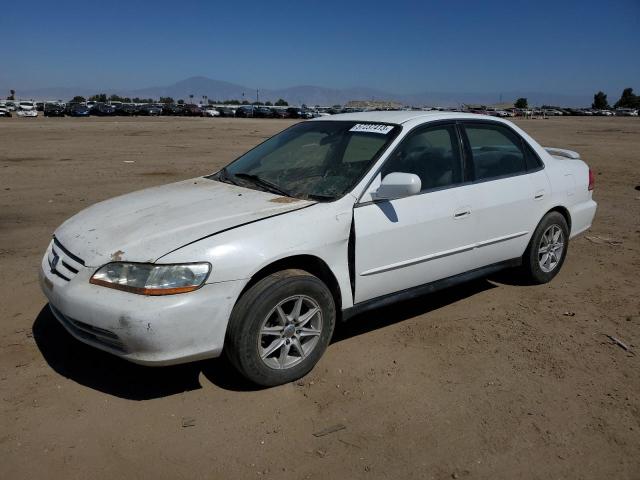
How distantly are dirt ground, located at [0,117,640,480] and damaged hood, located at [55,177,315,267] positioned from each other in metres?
0.85

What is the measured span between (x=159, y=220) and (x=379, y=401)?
1724mm

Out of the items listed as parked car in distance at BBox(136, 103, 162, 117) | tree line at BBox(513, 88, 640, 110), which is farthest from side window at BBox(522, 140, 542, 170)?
tree line at BBox(513, 88, 640, 110)

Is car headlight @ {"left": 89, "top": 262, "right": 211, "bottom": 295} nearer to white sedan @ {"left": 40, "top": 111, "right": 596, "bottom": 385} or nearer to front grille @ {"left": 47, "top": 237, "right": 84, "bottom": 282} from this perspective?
white sedan @ {"left": 40, "top": 111, "right": 596, "bottom": 385}

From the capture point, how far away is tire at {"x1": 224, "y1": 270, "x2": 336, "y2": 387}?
3121 millimetres

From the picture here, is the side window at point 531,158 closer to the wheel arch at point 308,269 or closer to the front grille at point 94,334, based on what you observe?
the wheel arch at point 308,269

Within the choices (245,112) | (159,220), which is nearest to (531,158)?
(159,220)

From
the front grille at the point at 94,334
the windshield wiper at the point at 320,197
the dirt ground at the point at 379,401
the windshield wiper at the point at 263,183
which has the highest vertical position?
the windshield wiper at the point at 263,183

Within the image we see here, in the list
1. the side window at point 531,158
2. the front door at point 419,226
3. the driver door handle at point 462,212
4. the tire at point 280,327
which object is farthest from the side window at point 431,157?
the tire at point 280,327

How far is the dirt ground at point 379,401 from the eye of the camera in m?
2.74

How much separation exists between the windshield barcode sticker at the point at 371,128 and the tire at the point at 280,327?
134 centimetres

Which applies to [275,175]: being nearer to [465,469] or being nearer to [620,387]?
[465,469]

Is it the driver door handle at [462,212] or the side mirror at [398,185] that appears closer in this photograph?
the side mirror at [398,185]

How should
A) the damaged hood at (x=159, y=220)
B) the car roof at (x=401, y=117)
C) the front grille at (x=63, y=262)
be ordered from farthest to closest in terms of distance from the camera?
the car roof at (x=401, y=117), the front grille at (x=63, y=262), the damaged hood at (x=159, y=220)

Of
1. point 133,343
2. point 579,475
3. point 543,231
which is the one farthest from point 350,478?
point 543,231
